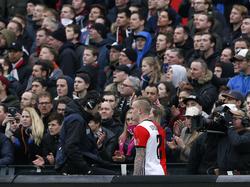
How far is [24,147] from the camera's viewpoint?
54.9 feet

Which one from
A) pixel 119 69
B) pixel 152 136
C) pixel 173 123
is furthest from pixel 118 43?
pixel 152 136

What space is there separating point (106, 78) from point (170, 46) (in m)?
1.22

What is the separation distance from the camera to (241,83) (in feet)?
56.9

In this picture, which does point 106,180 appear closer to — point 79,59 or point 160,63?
point 160,63

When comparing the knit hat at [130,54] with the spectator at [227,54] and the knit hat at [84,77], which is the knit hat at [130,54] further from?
the spectator at [227,54]

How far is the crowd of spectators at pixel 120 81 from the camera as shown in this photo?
14844 mm

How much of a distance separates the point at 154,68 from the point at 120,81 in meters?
0.59

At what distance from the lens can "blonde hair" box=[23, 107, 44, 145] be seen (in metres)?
16.9

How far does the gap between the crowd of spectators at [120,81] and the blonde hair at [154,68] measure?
0.02 m

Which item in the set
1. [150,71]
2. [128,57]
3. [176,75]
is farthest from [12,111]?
[176,75]

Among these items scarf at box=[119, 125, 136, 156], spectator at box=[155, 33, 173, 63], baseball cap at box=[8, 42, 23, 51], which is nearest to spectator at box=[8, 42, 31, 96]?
baseball cap at box=[8, 42, 23, 51]

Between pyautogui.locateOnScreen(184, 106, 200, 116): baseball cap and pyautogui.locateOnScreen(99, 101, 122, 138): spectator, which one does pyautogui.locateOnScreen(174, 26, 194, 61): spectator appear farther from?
pyautogui.locateOnScreen(184, 106, 200, 116): baseball cap

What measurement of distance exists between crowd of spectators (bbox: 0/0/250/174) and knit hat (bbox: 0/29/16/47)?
0.02 metres

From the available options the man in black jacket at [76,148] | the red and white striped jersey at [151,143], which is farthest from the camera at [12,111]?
the red and white striped jersey at [151,143]
